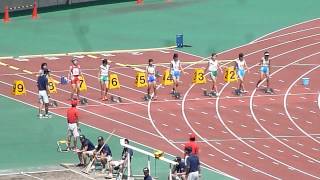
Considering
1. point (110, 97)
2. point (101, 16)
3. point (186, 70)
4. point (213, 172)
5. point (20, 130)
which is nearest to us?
point (213, 172)

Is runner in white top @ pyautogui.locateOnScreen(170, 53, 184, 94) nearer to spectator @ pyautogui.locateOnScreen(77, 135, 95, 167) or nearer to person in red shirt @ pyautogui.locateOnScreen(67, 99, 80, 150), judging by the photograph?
person in red shirt @ pyautogui.locateOnScreen(67, 99, 80, 150)

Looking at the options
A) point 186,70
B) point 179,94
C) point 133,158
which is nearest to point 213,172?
point 133,158

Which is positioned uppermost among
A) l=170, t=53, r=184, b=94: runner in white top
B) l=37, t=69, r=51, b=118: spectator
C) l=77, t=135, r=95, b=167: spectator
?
l=170, t=53, r=184, b=94: runner in white top

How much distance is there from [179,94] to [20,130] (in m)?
7.97

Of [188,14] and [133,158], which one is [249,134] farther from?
[188,14]

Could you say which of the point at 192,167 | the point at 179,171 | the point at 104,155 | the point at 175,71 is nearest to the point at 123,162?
the point at 104,155

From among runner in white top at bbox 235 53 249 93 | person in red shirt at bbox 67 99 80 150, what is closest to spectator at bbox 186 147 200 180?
person in red shirt at bbox 67 99 80 150

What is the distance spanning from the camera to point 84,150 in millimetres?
46438

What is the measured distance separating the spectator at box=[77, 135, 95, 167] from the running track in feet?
12.7

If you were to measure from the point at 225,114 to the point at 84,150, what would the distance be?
9.51m

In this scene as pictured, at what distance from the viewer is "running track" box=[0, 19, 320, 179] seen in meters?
49.1

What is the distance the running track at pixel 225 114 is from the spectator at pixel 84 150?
12.7 feet

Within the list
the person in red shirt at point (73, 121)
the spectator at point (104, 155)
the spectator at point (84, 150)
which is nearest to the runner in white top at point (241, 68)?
the person in red shirt at point (73, 121)

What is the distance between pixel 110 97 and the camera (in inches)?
2211
